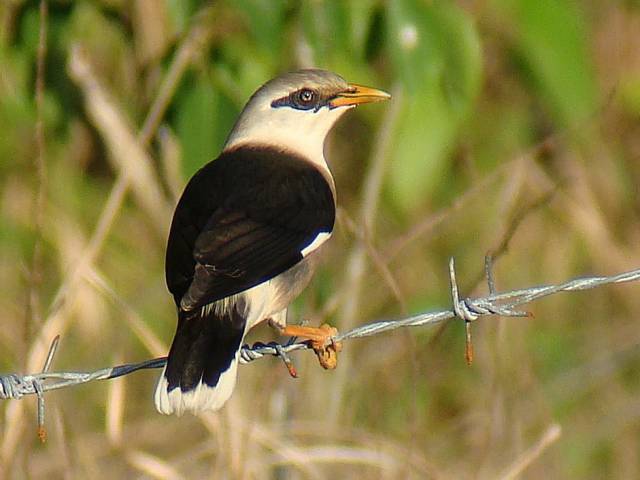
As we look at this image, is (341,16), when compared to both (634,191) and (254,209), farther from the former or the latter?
(634,191)

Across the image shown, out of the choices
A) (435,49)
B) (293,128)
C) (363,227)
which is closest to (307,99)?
(293,128)

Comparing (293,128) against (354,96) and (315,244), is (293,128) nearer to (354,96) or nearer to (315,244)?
(354,96)

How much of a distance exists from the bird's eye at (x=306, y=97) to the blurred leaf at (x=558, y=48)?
1115 mm

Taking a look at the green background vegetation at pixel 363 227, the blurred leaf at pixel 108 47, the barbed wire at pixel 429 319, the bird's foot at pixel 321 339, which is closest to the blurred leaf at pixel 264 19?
the green background vegetation at pixel 363 227

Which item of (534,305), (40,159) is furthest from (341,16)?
(534,305)

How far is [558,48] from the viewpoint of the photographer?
21.0ft

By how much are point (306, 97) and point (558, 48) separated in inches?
55.2

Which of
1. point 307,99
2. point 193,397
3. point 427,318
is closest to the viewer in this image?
point 427,318

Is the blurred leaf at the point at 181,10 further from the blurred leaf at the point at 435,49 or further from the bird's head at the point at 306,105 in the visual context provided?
the blurred leaf at the point at 435,49

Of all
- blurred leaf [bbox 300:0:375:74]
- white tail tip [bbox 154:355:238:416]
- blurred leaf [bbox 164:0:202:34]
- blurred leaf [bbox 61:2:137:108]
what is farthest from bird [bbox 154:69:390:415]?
blurred leaf [bbox 61:2:137:108]

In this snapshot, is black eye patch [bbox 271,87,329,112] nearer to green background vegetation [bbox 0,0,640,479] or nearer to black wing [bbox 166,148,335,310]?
green background vegetation [bbox 0,0,640,479]

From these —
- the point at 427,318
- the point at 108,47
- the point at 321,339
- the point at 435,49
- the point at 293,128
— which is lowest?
the point at 108,47

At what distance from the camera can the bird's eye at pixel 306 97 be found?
570 cm

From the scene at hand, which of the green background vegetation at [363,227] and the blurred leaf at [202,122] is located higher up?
the blurred leaf at [202,122]
